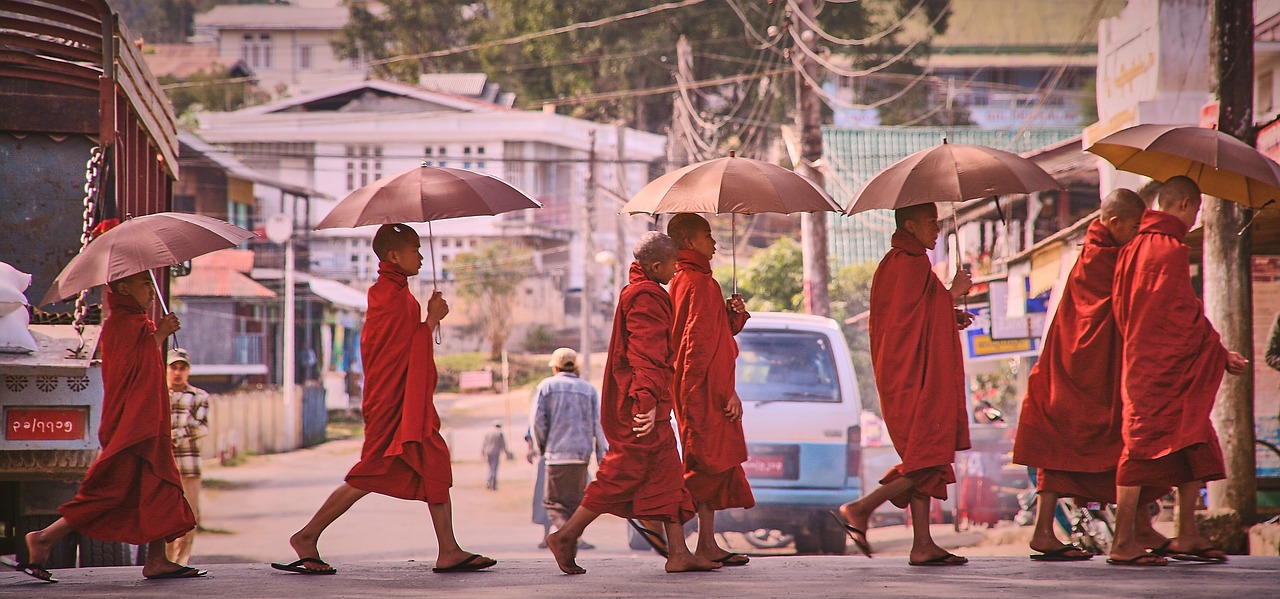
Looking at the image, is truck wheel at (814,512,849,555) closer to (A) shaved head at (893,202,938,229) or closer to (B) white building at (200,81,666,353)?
(A) shaved head at (893,202,938,229)

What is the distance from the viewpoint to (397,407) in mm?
6078

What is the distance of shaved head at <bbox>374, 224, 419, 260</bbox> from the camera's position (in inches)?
245

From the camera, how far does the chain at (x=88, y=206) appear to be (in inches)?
279

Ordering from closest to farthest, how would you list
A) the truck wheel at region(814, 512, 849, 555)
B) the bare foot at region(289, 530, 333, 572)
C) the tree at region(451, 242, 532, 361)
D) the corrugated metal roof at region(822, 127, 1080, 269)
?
the bare foot at region(289, 530, 333, 572)
the truck wheel at region(814, 512, 849, 555)
the corrugated metal roof at region(822, 127, 1080, 269)
the tree at region(451, 242, 532, 361)

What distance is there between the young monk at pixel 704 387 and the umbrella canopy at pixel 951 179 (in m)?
0.82

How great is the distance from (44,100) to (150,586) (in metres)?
3.48

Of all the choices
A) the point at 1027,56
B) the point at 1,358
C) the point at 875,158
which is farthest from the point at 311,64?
the point at 1,358

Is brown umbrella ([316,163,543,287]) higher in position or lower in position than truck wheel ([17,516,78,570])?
higher

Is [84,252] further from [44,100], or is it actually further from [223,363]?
[223,363]

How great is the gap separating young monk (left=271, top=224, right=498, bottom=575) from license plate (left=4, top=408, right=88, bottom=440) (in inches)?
56.7

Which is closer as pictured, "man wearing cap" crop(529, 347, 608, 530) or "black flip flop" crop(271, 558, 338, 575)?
"black flip flop" crop(271, 558, 338, 575)

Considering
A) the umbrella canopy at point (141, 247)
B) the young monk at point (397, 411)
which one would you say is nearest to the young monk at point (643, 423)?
the young monk at point (397, 411)

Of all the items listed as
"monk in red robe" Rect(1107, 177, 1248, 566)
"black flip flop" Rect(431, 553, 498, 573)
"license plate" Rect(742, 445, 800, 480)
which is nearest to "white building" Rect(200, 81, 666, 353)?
"license plate" Rect(742, 445, 800, 480)

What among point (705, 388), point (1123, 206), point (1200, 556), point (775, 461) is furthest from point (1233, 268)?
point (705, 388)
